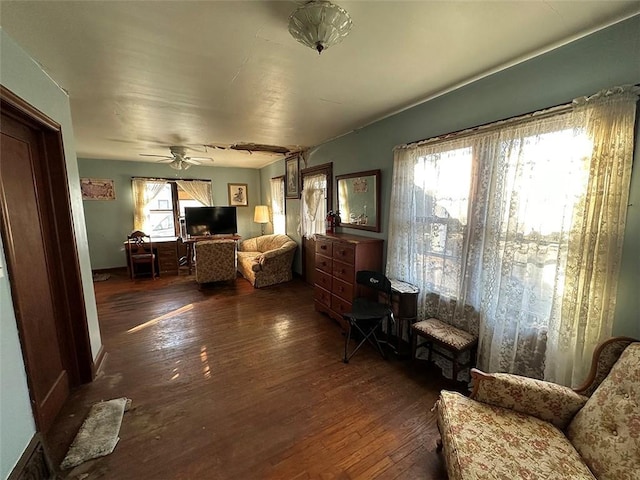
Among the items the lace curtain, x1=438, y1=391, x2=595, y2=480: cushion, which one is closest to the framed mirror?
the lace curtain

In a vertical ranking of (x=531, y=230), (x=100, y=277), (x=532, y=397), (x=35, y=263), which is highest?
(x=531, y=230)

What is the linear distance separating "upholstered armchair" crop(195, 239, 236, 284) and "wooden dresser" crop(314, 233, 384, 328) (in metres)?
1.94

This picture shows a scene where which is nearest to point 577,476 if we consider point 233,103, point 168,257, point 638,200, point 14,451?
point 638,200

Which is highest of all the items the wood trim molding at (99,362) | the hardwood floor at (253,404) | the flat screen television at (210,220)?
the flat screen television at (210,220)

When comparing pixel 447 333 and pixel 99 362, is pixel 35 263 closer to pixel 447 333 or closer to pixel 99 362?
pixel 99 362

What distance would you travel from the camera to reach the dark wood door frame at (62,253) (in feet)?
A: 6.52

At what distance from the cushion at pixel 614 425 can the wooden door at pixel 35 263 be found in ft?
9.61

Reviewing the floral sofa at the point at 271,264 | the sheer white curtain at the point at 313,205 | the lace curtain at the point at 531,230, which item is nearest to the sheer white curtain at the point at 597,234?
the lace curtain at the point at 531,230

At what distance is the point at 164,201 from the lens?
248 inches

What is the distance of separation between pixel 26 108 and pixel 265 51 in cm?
151

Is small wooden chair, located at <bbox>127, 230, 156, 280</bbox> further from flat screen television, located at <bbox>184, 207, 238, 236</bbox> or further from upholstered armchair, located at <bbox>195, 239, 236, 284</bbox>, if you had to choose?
upholstered armchair, located at <bbox>195, 239, 236, 284</bbox>

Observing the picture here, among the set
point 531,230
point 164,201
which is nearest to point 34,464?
point 531,230

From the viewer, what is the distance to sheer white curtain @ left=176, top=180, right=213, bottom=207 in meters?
6.42

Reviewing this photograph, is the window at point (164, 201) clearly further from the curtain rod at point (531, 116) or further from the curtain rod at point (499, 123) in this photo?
the curtain rod at point (531, 116)
